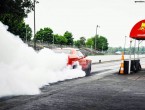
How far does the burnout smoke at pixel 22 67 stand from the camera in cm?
1006

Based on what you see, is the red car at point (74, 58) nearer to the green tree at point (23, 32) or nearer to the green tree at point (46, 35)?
the green tree at point (23, 32)

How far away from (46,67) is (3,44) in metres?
4.18

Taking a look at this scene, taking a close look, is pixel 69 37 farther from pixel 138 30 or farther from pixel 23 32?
pixel 138 30

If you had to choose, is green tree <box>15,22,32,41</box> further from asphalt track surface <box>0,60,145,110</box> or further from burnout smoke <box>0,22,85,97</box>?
asphalt track surface <box>0,60,145,110</box>

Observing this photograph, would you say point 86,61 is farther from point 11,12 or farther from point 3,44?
point 11,12

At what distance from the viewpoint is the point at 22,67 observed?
37.8ft

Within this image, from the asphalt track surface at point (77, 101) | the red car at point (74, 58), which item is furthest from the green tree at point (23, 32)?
the asphalt track surface at point (77, 101)

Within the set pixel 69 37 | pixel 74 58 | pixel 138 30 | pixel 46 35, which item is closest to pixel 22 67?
pixel 74 58

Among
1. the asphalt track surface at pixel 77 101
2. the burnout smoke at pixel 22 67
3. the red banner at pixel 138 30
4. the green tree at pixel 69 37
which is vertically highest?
the green tree at pixel 69 37

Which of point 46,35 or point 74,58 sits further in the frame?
point 46,35

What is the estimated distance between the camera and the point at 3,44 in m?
10.4

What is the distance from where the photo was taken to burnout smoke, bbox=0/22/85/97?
33.0 feet

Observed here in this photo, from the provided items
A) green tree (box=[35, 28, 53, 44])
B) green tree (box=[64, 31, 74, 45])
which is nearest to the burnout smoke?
green tree (box=[35, 28, 53, 44])

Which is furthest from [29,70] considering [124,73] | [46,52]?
[124,73]
